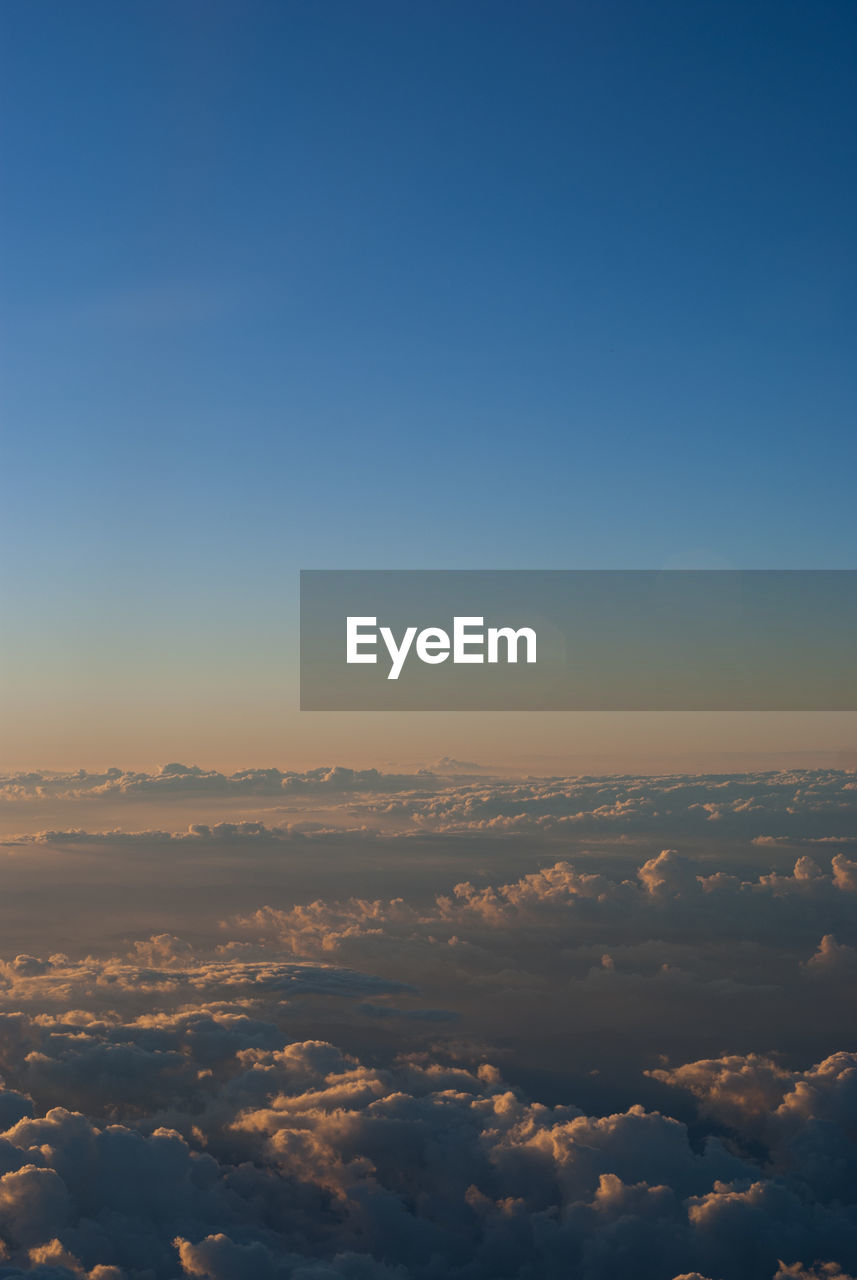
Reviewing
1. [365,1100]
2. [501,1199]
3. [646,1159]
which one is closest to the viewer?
[646,1159]

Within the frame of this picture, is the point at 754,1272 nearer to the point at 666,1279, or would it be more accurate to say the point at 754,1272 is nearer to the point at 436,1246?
the point at 666,1279

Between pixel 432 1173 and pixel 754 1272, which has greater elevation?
pixel 432 1173

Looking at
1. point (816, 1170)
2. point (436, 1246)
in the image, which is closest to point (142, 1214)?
point (436, 1246)

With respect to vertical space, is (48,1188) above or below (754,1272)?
above

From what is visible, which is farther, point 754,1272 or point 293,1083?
point 293,1083

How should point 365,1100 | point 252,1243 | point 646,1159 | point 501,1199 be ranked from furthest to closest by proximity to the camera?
1. point 365,1100
2. point 501,1199
3. point 646,1159
4. point 252,1243

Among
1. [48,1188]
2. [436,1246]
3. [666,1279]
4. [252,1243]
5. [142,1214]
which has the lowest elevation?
[436,1246]

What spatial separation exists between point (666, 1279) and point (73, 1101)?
14257cm

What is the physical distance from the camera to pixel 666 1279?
14225 centimetres

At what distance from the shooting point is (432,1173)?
16725 cm

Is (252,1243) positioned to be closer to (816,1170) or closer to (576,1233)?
(576,1233)

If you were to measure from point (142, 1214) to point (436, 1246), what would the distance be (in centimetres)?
7164

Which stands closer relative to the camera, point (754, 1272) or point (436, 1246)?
point (754, 1272)

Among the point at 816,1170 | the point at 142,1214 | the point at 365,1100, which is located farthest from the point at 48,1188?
the point at 816,1170
